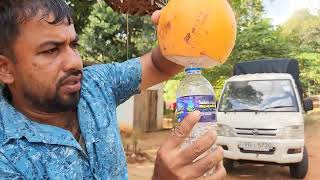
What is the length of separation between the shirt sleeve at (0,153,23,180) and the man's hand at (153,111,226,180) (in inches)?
19.3

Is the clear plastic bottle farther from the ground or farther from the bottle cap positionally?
the ground

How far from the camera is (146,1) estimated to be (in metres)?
2.75

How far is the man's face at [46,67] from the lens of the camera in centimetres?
153

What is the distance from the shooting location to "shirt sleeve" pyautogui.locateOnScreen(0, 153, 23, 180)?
4.43 ft

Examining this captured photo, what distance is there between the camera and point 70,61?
5.11 feet

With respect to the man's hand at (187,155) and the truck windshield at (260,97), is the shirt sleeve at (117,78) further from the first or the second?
the truck windshield at (260,97)

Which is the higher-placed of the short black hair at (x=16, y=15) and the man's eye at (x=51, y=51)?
the short black hair at (x=16, y=15)

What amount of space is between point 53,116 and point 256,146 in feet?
18.7

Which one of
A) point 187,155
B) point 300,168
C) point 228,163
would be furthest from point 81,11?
point 187,155

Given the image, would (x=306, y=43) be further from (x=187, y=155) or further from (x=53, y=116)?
(x=187, y=155)

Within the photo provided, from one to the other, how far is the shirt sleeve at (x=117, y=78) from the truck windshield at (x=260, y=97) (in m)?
5.50

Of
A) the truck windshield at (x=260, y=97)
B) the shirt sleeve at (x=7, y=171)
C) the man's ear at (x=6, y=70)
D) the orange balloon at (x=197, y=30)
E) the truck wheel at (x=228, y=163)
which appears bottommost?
the truck wheel at (x=228, y=163)

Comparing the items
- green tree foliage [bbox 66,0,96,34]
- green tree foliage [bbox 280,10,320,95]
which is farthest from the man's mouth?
green tree foliage [bbox 280,10,320,95]

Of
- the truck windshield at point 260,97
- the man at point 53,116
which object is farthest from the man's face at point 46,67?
the truck windshield at point 260,97
